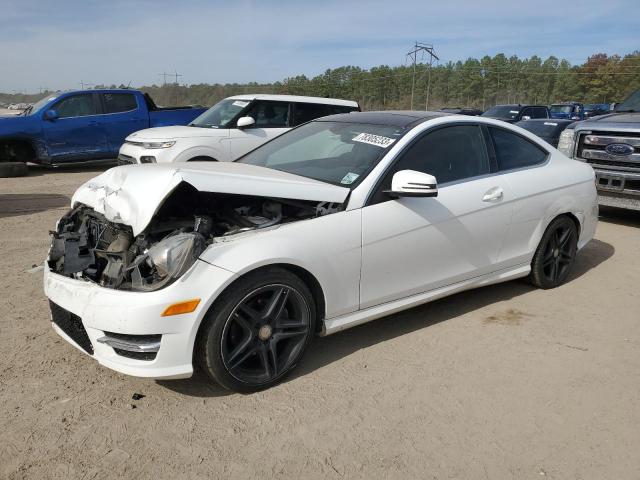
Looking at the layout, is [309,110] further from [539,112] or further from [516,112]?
[539,112]

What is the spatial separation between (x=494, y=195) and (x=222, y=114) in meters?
6.00

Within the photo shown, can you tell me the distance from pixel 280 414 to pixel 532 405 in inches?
57.4

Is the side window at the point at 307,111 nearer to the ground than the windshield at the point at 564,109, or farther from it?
farther from it

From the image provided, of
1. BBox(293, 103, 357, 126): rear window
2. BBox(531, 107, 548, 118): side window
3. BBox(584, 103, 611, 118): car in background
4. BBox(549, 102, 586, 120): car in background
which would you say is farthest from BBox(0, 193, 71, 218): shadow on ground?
BBox(549, 102, 586, 120): car in background

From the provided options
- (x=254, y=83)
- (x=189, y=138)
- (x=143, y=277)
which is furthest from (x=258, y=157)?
(x=254, y=83)

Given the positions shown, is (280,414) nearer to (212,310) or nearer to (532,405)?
(212,310)

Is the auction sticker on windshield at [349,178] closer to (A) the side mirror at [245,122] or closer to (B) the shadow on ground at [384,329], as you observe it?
(B) the shadow on ground at [384,329]

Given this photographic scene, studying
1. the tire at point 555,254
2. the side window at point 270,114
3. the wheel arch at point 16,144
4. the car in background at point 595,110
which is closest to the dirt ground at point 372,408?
the tire at point 555,254

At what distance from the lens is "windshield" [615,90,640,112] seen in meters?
8.42

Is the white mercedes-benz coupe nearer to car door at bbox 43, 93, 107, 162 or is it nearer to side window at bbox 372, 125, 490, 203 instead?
side window at bbox 372, 125, 490, 203

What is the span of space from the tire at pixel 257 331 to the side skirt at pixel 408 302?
0.20m

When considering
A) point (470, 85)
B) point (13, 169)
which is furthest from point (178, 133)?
point (470, 85)

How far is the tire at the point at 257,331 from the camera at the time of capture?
288 cm

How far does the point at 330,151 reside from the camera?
401cm
